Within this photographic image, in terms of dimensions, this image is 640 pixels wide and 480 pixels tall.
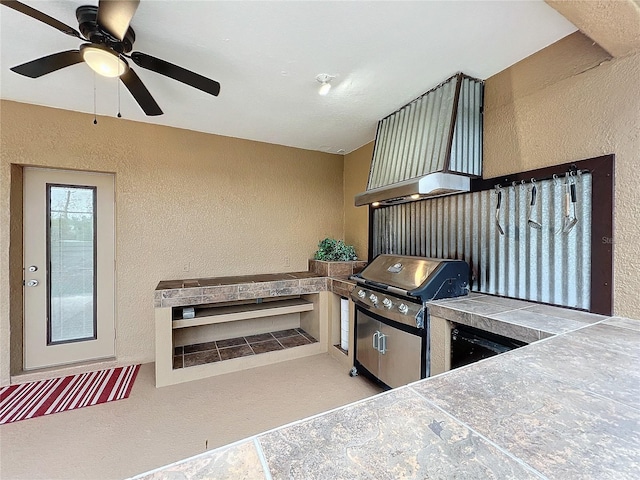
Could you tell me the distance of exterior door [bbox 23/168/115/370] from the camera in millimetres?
2906

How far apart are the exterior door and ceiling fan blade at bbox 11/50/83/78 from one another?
1541mm

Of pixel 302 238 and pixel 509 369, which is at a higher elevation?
pixel 302 238

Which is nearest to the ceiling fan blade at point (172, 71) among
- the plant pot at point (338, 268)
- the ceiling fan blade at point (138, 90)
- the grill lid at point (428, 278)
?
the ceiling fan blade at point (138, 90)

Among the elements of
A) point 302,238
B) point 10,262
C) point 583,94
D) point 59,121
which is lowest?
point 10,262

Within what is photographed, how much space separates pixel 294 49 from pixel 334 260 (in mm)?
2522

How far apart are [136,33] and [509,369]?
2.69m

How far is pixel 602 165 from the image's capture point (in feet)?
5.52

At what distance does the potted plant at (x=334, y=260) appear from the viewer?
3634mm

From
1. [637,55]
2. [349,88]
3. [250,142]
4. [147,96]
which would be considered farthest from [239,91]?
[637,55]

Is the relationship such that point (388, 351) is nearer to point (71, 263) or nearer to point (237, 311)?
point (237, 311)

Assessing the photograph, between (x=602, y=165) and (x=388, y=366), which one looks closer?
(x=602, y=165)

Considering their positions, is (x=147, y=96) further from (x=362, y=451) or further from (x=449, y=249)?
(x=449, y=249)

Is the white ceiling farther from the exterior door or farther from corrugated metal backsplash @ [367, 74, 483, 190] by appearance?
the exterior door

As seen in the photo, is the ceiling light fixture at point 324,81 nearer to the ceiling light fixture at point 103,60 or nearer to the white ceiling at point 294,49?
the white ceiling at point 294,49
